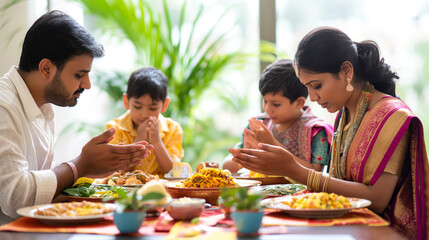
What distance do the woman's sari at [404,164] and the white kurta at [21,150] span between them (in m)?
1.23

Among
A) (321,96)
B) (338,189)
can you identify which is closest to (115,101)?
(321,96)

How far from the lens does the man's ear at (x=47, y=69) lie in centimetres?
204

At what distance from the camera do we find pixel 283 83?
2805mm

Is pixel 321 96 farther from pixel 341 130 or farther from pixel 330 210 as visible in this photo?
pixel 330 210

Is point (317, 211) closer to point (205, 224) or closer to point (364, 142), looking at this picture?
point (205, 224)

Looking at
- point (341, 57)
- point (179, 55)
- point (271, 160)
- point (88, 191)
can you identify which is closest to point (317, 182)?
point (271, 160)

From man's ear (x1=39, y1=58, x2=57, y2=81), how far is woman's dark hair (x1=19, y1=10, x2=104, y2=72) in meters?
0.02

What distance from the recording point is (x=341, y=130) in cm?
216

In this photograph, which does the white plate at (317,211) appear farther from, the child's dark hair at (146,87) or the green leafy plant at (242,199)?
the child's dark hair at (146,87)

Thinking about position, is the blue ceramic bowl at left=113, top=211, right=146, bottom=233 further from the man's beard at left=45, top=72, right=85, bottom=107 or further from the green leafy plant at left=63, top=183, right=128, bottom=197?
the man's beard at left=45, top=72, right=85, bottom=107

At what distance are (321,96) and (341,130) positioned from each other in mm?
199

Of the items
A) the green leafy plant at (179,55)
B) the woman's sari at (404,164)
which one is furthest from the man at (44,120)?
the green leafy plant at (179,55)

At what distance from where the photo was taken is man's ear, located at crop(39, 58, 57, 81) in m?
2.04

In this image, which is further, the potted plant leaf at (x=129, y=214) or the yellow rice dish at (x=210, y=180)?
the yellow rice dish at (x=210, y=180)
